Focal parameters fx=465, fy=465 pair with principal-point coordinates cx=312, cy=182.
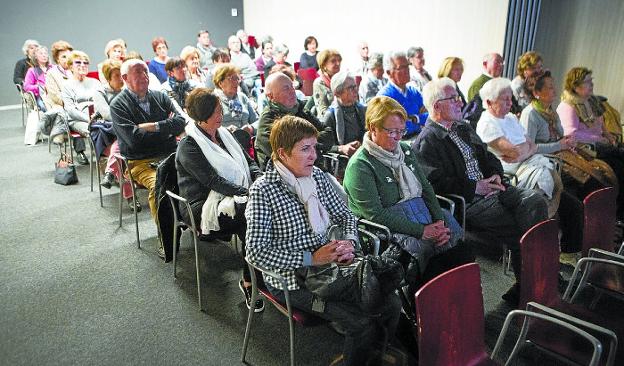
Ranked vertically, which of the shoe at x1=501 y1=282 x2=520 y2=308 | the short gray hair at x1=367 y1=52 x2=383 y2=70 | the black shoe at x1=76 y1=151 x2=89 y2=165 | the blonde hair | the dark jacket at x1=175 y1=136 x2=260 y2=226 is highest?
the short gray hair at x1=367 y1=52 x2=383 y2=70

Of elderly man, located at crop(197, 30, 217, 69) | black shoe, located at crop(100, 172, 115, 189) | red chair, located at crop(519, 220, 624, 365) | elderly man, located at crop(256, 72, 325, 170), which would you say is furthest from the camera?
elderly man, located at crop(197, 30, 217, 69)

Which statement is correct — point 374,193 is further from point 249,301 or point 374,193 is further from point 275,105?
point 275,105

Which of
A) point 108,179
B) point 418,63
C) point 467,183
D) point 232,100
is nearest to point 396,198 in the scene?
point 467,183

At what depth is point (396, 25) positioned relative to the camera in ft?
25.5

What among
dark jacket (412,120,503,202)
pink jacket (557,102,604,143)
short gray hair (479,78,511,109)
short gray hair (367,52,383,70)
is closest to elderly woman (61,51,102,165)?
short gray hair (367,52,383,70)

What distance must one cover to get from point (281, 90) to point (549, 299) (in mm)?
2029

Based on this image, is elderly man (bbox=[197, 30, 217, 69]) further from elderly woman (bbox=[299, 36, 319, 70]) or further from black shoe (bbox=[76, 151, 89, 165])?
black shoe (bbox=[76, 151, 89, 165])

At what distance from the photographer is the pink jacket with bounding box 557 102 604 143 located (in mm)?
3741

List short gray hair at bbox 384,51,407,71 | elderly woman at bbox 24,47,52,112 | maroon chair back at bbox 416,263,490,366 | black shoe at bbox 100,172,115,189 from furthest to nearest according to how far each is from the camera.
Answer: elderly woman at bbox 24,47,52,112 → black shoe at bbox 100,172,115,189 → short gray hair at bbox 384,51,407,71 → maroon chair back at bbox 416,263,490,366

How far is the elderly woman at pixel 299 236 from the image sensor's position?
183cm

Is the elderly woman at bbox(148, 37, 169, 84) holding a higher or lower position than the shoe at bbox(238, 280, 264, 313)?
higher

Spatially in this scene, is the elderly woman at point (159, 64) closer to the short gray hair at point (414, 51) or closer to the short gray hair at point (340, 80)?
the short gray hair at point (414, 51)

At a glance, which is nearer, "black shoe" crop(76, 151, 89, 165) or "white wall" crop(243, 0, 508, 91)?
"black shoe" crop(76, 151, 89, 165)

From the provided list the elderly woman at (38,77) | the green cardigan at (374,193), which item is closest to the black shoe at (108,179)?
the elderly woman at (38,77)
